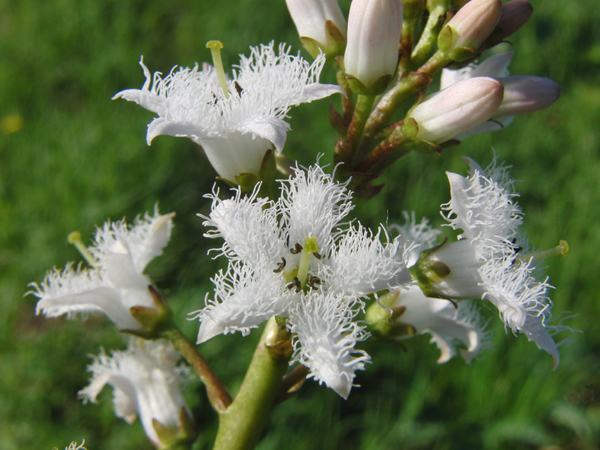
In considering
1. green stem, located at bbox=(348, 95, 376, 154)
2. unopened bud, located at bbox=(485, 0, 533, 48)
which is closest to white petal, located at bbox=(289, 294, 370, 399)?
green stem, located at bbox=(348, 95, 376, 154)

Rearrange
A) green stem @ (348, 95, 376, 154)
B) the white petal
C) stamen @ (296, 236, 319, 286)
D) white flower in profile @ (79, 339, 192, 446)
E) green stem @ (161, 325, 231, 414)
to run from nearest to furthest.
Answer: the white petal → stamen @ (296, 236, 319, 286) → green stem @ (348, 95, 376, 154) → green stem @ (161, 325, 231, 414) → white flower in profile @ (79, 339, 192, 446)

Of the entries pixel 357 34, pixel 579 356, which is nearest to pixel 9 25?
pixel 357 34

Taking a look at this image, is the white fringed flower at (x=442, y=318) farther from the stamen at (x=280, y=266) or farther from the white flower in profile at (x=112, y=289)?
the white flower in profile at (x=112, y=289)

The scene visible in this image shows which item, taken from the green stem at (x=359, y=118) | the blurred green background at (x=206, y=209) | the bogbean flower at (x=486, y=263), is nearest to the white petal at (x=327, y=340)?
the bogbean flower at (x=486, y=263)

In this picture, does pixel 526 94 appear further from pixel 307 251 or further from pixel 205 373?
pixel 205 373

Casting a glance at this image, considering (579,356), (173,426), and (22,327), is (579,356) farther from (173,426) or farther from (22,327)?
(22,327)

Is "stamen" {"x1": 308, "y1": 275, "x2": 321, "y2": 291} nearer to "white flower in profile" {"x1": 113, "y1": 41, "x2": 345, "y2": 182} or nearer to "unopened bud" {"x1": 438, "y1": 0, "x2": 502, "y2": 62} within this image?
"white flower in profile" {"x1": 113, "y1": 41, "x2": 345, "y2": 182}
